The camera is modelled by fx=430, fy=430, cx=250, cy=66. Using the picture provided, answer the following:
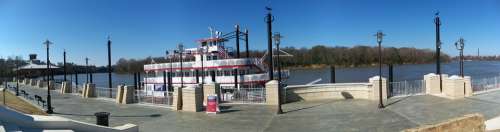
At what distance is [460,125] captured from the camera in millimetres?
11625

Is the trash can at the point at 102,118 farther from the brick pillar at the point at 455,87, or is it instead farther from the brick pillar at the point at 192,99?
the brick pillar at the point at 455,87

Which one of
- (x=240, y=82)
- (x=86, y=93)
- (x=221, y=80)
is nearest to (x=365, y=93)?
(x=240, y=82)

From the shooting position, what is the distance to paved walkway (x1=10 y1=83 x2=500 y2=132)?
13.9 metres

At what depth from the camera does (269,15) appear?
21.2 meters

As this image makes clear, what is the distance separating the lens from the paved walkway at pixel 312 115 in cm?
1385

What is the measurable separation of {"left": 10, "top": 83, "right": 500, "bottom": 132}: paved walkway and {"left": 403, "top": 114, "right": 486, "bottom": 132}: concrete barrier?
1.63 meters

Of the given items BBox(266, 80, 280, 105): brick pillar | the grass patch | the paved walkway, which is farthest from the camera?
BBox(266, 80, 280, 105): brick pillar

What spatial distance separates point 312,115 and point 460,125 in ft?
18.7

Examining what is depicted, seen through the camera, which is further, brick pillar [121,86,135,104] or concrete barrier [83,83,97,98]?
concrete barrier [83,83,97,98]

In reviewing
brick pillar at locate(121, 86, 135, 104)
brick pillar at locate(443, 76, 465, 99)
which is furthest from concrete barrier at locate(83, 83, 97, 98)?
brick pillar at locate(443, 76, 465, 99)

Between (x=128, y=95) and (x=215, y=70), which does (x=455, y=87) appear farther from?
(x=215, y=70)

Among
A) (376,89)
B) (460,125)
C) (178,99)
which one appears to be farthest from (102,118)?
(376,89)

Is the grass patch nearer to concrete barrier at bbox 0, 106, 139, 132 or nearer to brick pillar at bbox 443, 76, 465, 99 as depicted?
concrete barrier at bbox 0, 106, 139, 132

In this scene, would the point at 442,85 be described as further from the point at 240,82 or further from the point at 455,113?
the point at 240,82
